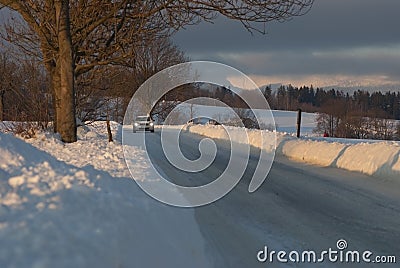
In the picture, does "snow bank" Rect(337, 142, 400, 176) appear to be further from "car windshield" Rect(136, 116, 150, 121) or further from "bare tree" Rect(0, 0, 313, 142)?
"car windshield" Rect(136, 116, 150, 121)

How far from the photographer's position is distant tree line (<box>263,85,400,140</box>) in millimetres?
61938

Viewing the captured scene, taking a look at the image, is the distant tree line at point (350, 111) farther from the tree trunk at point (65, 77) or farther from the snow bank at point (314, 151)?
the tree trunk at point (65, 77)

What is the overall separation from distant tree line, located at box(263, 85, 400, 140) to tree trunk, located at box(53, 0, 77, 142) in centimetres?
3840

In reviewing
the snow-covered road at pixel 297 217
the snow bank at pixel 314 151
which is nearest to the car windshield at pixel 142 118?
the snow bank at pixel 314 151

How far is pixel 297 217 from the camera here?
20.9ft

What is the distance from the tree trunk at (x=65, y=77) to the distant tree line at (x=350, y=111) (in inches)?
1512

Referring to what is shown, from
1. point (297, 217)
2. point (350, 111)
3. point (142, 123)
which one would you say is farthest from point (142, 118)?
point (350, 111)

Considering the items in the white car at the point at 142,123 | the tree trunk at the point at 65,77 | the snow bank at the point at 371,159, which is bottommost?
the snow bank at the point at 371,159

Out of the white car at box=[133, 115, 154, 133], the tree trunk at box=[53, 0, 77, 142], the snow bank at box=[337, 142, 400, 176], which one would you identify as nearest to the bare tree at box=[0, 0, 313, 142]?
the tree trunk at box=[53, 0, 77, 142]

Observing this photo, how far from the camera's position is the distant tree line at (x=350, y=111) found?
203 ft

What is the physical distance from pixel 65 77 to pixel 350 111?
70.9 metres

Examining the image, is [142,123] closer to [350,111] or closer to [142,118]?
[142,118]

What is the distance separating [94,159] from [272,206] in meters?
4.03

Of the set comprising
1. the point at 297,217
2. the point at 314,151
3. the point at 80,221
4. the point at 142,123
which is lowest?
the point at 297,217
